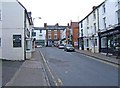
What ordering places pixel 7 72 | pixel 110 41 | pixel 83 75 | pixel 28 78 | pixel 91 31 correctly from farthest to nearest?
pixel 91 31
pixel 110 41
pixel 7 72
pixel 83 75
pixel 28 78

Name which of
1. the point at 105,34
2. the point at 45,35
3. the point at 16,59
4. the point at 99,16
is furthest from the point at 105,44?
the point at 45,35

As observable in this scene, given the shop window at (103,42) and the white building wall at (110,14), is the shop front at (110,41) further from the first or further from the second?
the white building wall at (110,14)

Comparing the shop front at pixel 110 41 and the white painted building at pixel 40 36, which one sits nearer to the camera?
the shop front at pixel 110 41

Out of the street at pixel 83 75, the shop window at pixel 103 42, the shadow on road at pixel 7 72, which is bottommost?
the street at pixel 83 75

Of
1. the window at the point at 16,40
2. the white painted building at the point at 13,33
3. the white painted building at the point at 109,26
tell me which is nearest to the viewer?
the white painted building at the point at 13,33

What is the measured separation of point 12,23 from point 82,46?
36.3 m

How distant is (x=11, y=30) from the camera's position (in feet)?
104

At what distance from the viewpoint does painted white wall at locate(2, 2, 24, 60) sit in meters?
31.6

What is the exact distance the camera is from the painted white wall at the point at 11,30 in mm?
31594

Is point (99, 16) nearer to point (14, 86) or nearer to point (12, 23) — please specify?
point (12, 23)

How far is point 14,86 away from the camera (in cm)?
1256

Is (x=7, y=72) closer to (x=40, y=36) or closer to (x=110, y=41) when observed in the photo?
(x=110, y=41)

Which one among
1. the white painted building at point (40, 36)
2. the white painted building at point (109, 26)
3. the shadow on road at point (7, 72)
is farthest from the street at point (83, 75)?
the white painted building at point (40, 36)

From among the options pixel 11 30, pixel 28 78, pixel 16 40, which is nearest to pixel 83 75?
pixel 28 78
